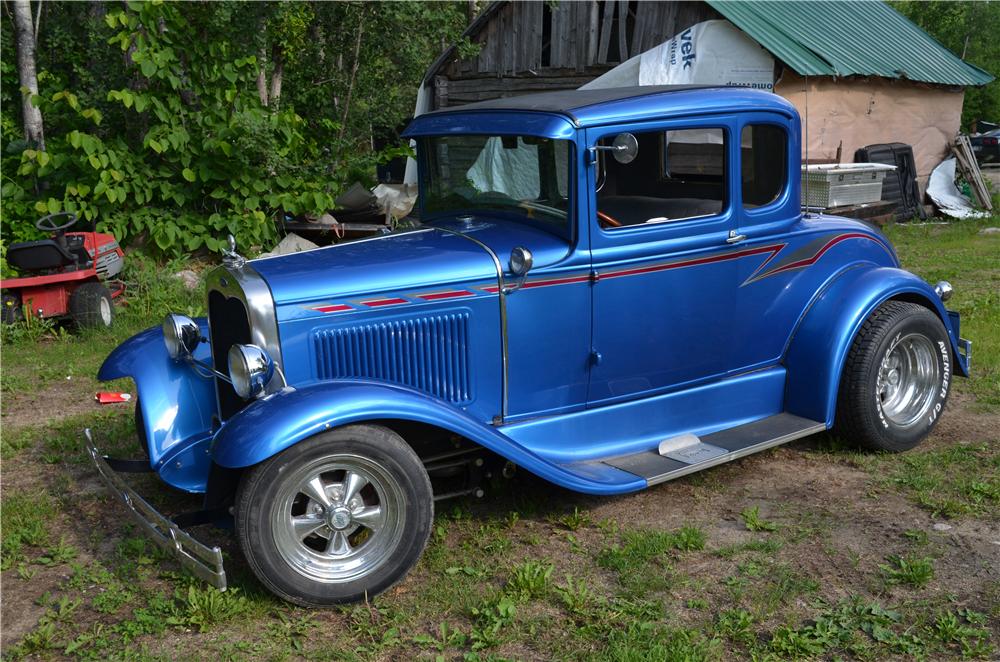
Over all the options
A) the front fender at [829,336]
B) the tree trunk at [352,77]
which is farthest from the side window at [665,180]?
the tree trunk at [352,77]

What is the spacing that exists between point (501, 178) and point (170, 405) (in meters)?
1.93

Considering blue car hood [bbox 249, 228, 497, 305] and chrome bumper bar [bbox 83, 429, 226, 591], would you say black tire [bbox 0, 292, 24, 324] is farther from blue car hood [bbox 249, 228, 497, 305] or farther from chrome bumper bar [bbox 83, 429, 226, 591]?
blue car hood [bbox 249, 228, 497, 305]

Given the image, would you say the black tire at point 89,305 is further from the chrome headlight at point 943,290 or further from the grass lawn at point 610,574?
the chrome headlight at point 943,290

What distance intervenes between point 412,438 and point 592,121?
5.35ft

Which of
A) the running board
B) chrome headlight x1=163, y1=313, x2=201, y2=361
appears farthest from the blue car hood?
the running board

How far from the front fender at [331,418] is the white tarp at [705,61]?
965cm

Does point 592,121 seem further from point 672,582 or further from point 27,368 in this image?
point 27,368

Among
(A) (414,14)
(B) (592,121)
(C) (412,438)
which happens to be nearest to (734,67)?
(A) (414,14)

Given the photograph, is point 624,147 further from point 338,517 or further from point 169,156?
point 169,156

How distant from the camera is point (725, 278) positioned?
473 cm

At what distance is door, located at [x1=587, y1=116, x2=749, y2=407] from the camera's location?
4.41m

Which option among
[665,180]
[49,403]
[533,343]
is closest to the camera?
[533,343]

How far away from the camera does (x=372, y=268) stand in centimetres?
405

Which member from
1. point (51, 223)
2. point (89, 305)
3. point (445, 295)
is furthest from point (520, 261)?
point (51, 223)
